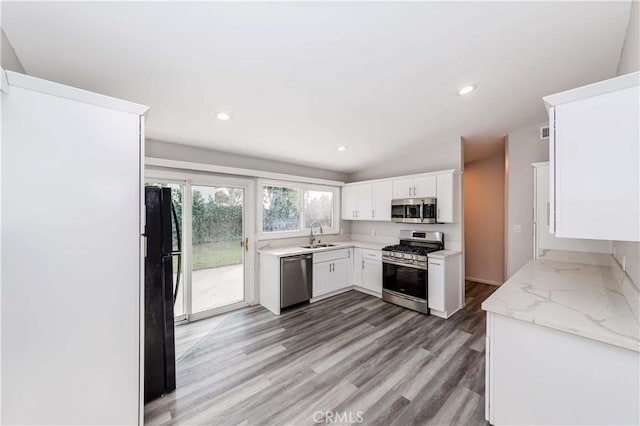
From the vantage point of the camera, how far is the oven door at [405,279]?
357 cm

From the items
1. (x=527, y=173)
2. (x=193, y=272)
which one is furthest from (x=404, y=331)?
(x=527, y=173)

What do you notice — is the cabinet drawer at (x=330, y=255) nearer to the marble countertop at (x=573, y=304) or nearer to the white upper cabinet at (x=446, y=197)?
the white upper cabinet at (x=446, y=197)

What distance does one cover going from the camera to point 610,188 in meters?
1.18

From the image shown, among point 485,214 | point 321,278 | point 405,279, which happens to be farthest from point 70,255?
point 485,214

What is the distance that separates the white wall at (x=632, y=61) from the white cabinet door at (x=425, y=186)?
6.68 feet

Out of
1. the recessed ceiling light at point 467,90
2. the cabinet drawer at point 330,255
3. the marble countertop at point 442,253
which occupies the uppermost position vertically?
the recessed ceiling light at point 467,90

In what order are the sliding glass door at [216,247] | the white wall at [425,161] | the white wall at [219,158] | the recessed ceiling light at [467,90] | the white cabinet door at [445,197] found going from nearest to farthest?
1. the recessed ceiling light at [467,90]
2. the white wall at [219,158]
3. the sliding glass door at [216,247]
4. the white cabinet door at [445,197]
5. the white wall at [425,161]

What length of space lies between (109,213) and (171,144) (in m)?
2.31

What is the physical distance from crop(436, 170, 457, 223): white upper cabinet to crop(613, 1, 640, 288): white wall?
5.69 feet

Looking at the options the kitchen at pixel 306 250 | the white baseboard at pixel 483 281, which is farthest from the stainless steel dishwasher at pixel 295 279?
the white baseboard at pixel 483 281

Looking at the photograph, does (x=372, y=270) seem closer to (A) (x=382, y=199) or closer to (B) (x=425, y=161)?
(A) (x=382, y=199)

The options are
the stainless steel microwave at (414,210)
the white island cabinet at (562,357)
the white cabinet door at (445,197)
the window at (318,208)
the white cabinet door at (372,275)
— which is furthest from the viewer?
the window at (318,208)

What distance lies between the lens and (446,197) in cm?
365

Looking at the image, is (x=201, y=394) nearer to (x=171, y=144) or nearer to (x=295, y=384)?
(x=295, y=384)
